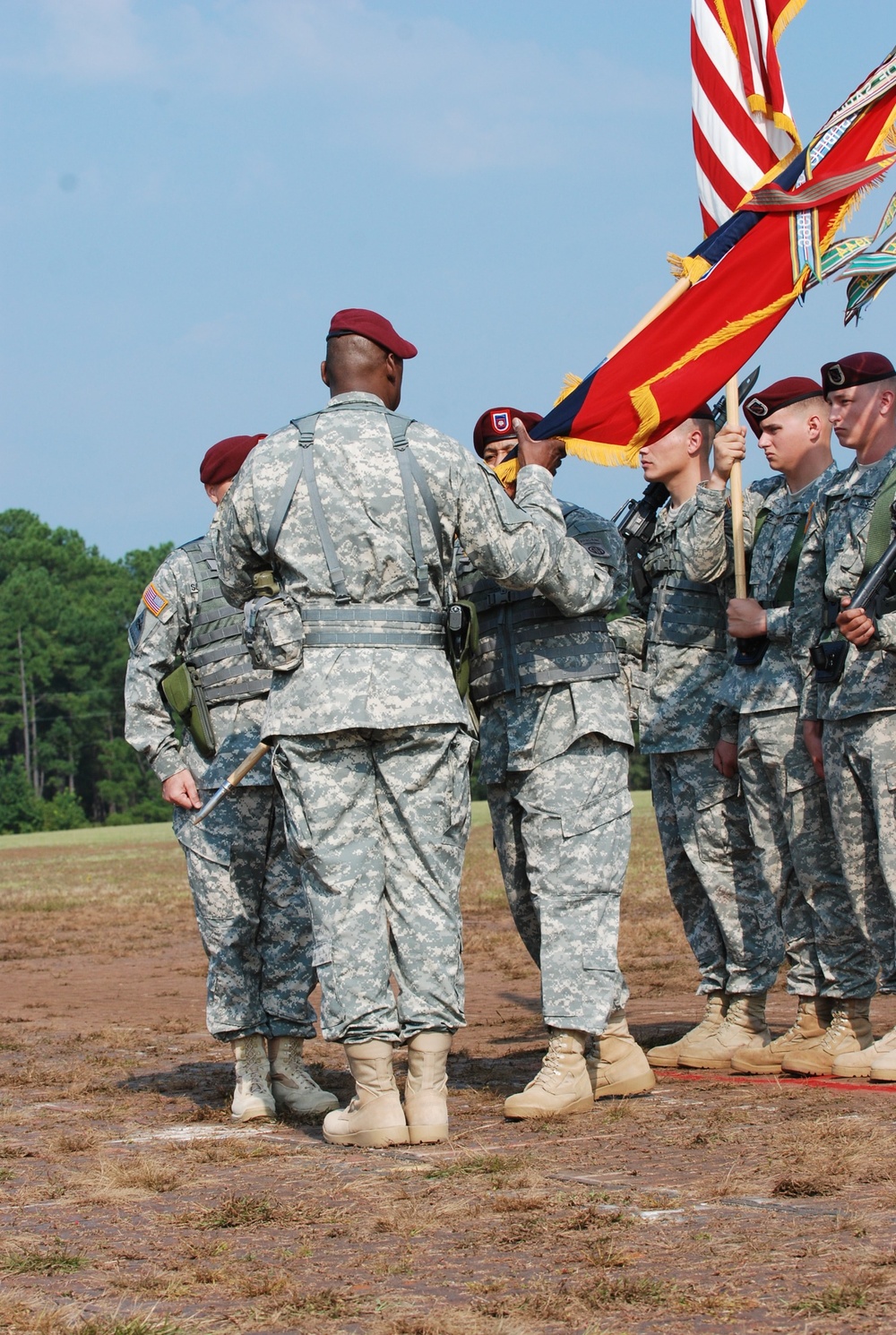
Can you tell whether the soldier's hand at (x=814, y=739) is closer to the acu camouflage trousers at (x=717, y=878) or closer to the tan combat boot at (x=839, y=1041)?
the acu camouflage trousers at (x=717, y=878)

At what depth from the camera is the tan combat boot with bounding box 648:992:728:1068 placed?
701 cm

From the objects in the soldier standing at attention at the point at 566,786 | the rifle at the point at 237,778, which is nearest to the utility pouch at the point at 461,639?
the soldier standing at attention at the point at 566,786

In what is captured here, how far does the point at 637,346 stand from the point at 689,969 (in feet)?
18.1

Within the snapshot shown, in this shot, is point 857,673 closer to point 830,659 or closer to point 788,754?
point 830,659

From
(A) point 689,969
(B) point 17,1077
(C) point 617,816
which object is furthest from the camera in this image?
(A) point 689,969

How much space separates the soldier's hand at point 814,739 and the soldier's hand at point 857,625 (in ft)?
1.86

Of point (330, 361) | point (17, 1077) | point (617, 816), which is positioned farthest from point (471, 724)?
point (17, 1077)

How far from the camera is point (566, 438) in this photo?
6562 mm

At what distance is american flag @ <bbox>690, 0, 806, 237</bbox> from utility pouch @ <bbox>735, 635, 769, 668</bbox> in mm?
2203

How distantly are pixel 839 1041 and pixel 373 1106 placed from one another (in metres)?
2.20

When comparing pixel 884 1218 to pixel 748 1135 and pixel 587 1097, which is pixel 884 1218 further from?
pixel 587 1097

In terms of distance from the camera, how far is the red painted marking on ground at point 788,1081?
19.6ft

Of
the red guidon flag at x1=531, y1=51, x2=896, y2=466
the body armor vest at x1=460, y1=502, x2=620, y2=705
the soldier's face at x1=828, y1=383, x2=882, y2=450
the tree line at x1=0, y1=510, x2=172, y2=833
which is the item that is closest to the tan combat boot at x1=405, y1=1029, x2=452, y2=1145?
the body armor vest at x1=460, y1=502, x2=620, y2=705

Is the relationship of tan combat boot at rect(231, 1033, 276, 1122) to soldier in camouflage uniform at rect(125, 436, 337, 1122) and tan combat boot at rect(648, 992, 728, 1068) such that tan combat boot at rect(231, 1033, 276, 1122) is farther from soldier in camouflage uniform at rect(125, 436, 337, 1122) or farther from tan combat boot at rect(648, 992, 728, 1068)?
tan combat boot at rect(648, 992, 728, 1068)
